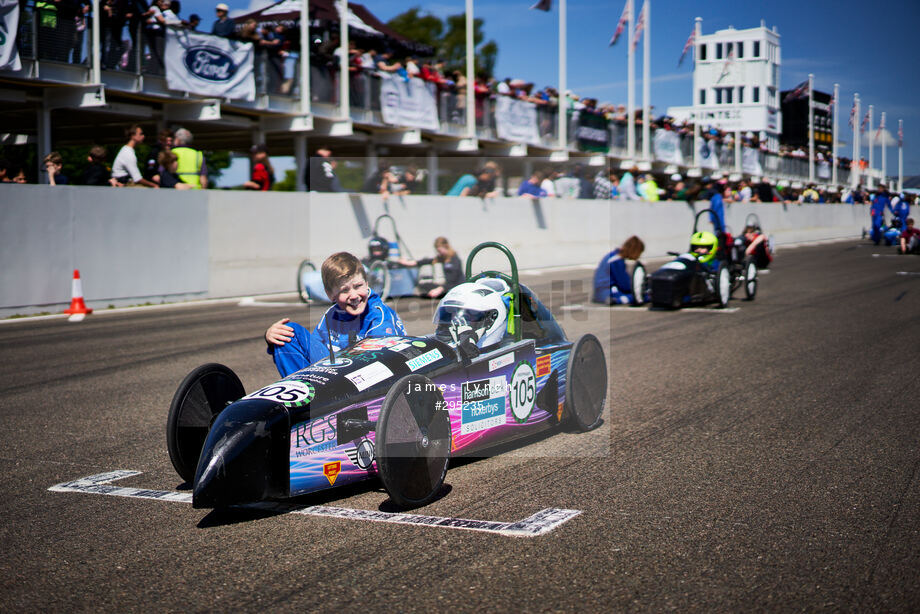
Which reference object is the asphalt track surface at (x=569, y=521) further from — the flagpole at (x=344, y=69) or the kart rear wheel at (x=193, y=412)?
the flagpole at (x=344, y=69)

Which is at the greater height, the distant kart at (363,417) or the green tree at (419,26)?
the green tree at (419,26)

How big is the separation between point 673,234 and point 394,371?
2736 centimetres

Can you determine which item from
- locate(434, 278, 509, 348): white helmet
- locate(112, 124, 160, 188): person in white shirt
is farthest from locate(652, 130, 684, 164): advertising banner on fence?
locate(434, 278, 509, 348): white helmet

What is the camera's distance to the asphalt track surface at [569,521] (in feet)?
11.3

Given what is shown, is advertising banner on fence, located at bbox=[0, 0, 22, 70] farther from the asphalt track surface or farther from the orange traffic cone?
the asphalt track surface

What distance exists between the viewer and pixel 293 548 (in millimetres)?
3918

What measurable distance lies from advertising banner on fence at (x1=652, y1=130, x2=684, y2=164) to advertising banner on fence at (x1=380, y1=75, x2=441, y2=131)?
15013 mm

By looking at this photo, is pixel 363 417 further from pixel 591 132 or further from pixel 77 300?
pixel 591 132

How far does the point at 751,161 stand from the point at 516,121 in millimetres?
24786

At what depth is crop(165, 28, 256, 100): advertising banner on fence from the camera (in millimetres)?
18500

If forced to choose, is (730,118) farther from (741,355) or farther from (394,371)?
(394,371)

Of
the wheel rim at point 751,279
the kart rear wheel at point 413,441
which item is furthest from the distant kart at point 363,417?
the wheel rim at point 751,279

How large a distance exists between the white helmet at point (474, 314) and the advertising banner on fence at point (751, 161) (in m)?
45.7

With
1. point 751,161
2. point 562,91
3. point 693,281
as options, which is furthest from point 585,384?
→ point 751,161
